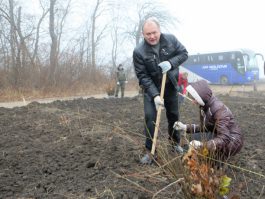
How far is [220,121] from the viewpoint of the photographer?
3.60 m

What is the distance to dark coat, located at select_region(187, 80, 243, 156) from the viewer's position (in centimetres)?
357

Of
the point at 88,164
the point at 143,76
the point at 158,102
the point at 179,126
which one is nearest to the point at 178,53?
the point at 143,76

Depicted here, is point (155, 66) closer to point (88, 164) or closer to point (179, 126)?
point (179, 126)

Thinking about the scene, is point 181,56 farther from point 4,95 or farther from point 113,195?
point 4,95

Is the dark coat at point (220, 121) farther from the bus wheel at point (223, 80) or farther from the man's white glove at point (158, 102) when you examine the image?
the bus wheel at point (223, 80)

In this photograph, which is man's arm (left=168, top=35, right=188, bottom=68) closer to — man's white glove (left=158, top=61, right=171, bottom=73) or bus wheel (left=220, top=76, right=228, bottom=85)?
man's white glove (left=158, top=61, right=171, bottom=73)

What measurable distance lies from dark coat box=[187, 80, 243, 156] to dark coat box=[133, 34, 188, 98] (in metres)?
0.72

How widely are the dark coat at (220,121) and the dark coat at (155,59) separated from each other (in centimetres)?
72

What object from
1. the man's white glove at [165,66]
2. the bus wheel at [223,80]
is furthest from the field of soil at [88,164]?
the bus wheel at [223,80]

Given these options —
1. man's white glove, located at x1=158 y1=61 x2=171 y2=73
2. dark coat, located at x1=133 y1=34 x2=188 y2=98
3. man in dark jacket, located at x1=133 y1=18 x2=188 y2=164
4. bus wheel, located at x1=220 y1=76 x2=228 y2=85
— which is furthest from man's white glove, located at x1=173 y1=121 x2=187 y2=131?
bus wheel, located at x1=220 y1=76 x2=228 y2=85

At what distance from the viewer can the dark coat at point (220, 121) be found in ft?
11.7

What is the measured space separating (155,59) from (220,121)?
119cm

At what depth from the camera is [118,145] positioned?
5.30 metres

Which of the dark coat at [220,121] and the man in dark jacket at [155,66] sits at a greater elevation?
the man in dark jacket at [155,66]
